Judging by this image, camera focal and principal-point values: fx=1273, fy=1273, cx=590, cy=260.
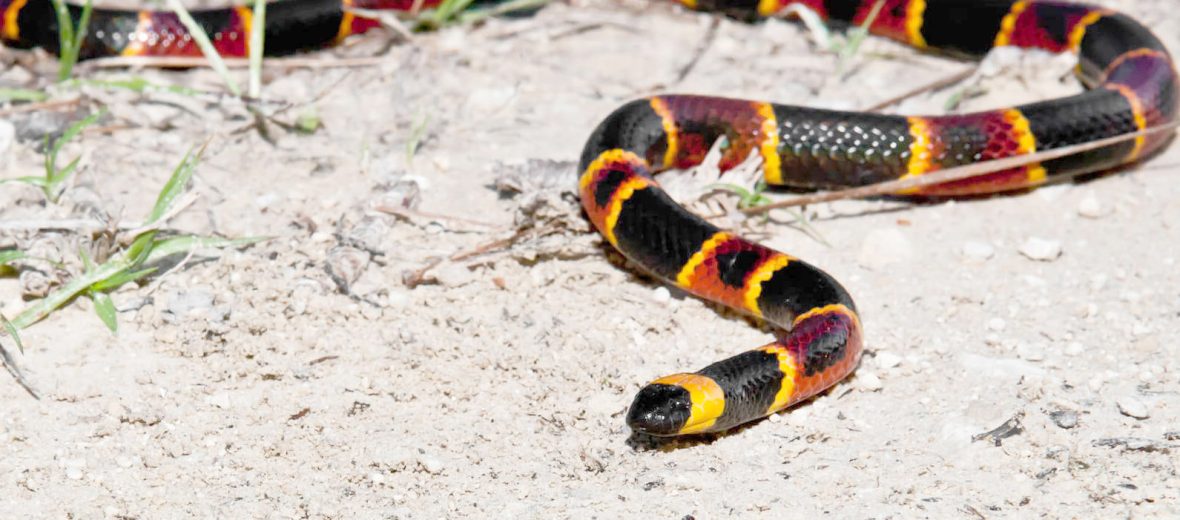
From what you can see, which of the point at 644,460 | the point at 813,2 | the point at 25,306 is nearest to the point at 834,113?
the point at 813,2

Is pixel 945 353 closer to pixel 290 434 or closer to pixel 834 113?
pixel 834 113

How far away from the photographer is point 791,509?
3539mm

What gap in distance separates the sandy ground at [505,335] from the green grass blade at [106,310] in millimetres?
45

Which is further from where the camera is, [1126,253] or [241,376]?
[1126,253]

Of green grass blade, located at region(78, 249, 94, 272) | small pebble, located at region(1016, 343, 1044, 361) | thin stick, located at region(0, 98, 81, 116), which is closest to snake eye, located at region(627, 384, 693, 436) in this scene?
small pebble, located at region(1016, 343, 1044, 361)

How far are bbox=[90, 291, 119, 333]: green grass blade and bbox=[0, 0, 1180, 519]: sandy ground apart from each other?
0.05m

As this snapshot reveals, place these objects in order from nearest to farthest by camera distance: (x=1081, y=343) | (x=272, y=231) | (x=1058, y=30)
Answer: (x=1081, y=343)
(x=272, y=231)
(x=1058, y=30)

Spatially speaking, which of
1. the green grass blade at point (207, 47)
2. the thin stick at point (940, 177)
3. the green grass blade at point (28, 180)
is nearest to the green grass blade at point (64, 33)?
the green grass blade at point (207, 47)

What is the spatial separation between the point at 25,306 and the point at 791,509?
8.81 ft

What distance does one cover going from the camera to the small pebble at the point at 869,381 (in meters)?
4.18

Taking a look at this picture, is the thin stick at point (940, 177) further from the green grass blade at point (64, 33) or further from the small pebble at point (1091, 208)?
the green grass blade at point (64, 33)

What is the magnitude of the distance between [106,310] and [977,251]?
3211 mm

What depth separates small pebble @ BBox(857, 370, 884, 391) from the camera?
4.18 meters

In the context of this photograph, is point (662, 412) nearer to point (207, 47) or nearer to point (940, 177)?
point (940, 177)
